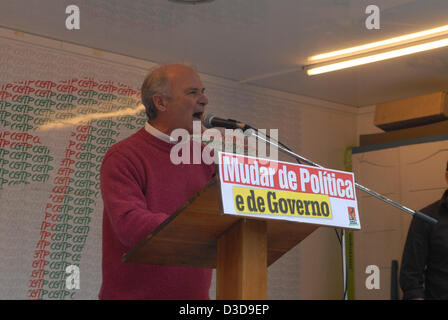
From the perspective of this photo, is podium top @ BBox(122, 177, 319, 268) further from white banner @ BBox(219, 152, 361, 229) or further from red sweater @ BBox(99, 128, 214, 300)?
red sweater @ BBox(99, 128, 214, 300)

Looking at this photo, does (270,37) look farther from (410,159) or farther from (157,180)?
(157,180)

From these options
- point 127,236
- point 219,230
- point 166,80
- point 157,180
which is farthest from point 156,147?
point 219,230

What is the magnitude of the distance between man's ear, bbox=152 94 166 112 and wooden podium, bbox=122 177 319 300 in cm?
70

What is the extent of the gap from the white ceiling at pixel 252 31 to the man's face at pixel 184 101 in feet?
5.47

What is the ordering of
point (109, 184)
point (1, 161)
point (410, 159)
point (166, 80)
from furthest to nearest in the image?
point (410, 159) → point (1, 161) → point (166, 80) → point (109, 184)

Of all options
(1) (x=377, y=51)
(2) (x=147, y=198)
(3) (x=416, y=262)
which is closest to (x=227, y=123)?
(2) (x=147, y=198)

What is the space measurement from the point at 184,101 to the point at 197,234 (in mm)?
741

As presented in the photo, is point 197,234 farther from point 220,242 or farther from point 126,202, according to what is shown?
point 126,202

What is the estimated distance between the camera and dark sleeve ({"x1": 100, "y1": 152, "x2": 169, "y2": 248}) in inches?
58.2

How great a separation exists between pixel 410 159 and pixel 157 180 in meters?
3.75

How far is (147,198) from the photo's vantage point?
5.78 ft

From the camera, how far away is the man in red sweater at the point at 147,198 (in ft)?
5.09

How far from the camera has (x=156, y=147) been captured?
189 centimetres

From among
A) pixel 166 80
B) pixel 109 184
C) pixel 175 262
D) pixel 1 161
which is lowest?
pixel 175 262
